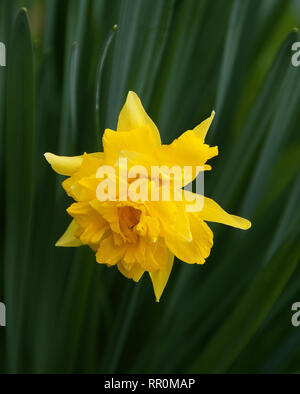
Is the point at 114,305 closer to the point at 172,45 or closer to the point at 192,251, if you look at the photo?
the point at 192,251

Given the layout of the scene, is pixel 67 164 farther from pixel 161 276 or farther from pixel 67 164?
pixel 161 276

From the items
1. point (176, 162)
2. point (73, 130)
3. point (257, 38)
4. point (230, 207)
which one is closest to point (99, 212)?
point (176, 162)

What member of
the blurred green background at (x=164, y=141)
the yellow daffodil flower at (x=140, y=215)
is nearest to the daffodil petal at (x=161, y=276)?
the yellow daffodil flower at (x=140, y=215)

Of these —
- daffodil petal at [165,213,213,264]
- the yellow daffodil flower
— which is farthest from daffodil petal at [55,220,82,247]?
daffodil petal at [165,213,213,264]

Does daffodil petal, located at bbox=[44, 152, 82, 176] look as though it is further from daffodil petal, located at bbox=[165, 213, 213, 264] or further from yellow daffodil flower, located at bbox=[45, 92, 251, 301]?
daffodil petal, located at bbox=[165, 213, 213, 264]

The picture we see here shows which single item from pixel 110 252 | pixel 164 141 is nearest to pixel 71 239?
pixel 110 252

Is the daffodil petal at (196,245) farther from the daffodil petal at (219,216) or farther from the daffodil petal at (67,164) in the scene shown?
the daffodil petal at (67,164)
